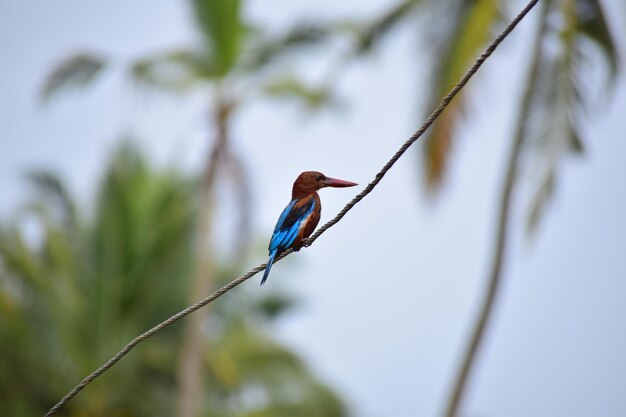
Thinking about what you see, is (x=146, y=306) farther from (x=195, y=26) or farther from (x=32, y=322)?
(x=195, y=26)

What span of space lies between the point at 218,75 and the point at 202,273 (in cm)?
245

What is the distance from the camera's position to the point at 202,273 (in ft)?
46.6

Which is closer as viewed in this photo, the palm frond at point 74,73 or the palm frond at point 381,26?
the palm frond at point 381,26

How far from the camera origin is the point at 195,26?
48.7ft

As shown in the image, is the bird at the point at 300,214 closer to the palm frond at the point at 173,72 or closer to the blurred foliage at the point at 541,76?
the blurred foliage at the point at 541,76

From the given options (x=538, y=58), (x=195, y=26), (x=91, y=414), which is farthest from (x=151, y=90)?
(x=538, y=58)

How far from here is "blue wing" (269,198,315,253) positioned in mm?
6613

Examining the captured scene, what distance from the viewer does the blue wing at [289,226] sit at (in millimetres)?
6613

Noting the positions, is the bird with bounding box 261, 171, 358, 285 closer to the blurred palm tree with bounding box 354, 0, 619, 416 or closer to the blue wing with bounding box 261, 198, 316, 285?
the blue wing with bounding box 261, 198, 316, 285

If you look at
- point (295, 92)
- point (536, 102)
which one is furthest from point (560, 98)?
point (295, 92)

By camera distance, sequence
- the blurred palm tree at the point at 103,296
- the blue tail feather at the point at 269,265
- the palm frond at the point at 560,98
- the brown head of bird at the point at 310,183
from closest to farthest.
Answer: the blue tail feather at the point at 269,265
the brown head of bird at the point at 310,183
the palm frond at the point at 560,98
the blurred palm tree at the point at 103,296

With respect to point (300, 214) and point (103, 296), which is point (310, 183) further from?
point (103, 296)

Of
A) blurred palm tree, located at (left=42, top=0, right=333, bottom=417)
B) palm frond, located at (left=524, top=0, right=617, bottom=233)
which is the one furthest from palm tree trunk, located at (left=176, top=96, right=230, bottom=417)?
palm frond, located at (left=524, top=0, right=617, bottom=233)

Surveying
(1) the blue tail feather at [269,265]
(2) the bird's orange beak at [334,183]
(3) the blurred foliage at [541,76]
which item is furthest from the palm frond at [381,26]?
(1) the blue tail feather at [269,265]
